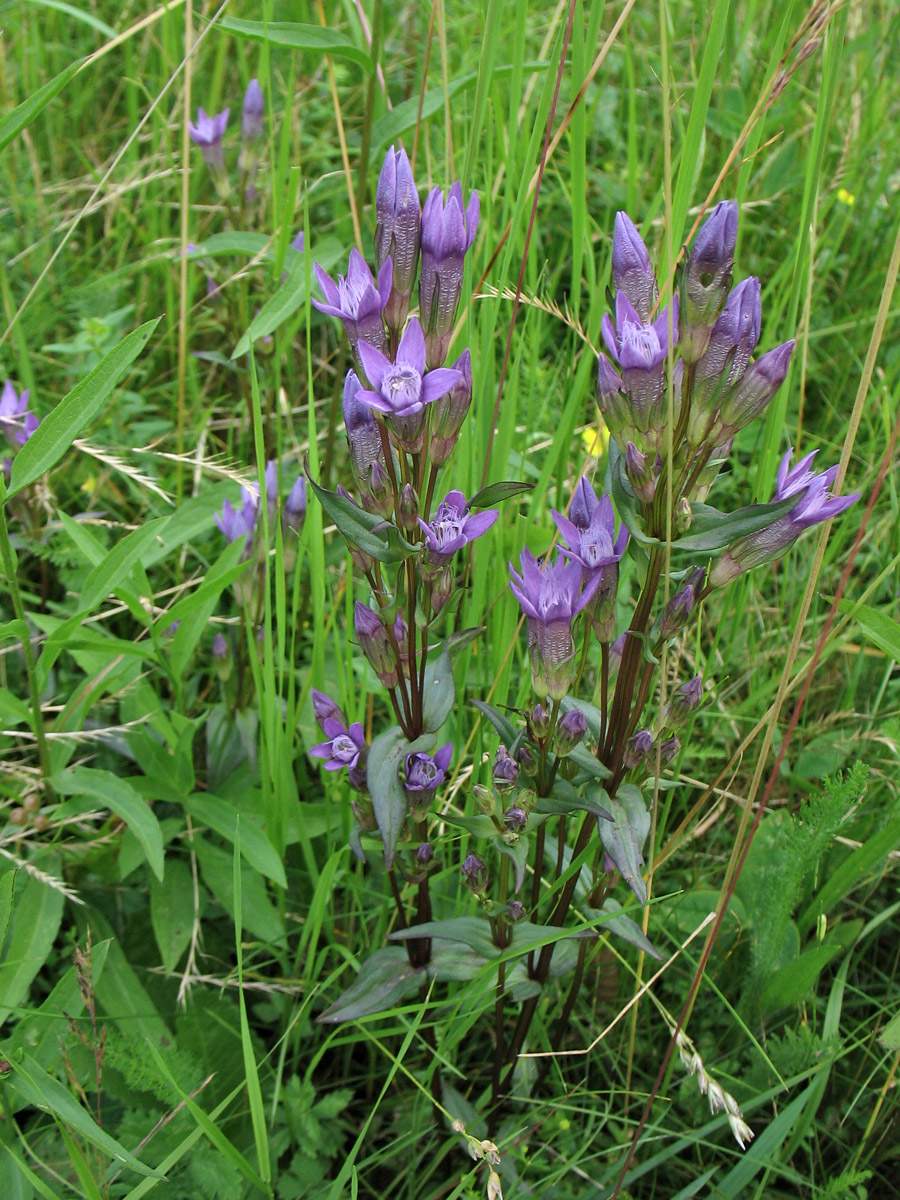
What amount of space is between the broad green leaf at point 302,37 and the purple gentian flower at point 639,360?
33.3 inches

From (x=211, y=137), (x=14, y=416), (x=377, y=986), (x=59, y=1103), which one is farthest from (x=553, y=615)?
(x=211, y=137)

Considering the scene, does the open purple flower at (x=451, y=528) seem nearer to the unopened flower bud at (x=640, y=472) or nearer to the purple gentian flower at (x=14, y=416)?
the unopened flower bud at (x=640, y=472)

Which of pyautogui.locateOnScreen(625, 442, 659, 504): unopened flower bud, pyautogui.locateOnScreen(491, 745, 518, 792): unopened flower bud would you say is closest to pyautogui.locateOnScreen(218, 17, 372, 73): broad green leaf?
pyautogui.locateOnScreen(625, 442, 659, 504): unopened flower bud

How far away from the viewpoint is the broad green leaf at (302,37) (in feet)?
5.01

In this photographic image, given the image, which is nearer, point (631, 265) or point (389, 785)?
point (631, 265)

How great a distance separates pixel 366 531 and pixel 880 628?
0.70 metres

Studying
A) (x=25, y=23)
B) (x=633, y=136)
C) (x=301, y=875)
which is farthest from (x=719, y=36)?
(x=25, y=23)

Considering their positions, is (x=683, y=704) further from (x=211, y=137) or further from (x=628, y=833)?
(x=211, y=137)

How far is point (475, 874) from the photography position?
127cm

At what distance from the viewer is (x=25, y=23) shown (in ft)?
8.97

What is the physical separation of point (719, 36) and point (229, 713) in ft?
4.19

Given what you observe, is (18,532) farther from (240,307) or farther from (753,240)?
(753,240)

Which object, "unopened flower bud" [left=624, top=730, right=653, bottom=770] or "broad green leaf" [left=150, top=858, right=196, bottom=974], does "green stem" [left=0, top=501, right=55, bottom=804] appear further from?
"unopened flower bud" [left=624, top=730, right=653, bottom=770]

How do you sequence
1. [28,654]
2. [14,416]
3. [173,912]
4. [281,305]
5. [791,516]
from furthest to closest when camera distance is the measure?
1. [14,416]
2. [281,305]
3. [173,912]
4. [28,654]
5. [791,516]
